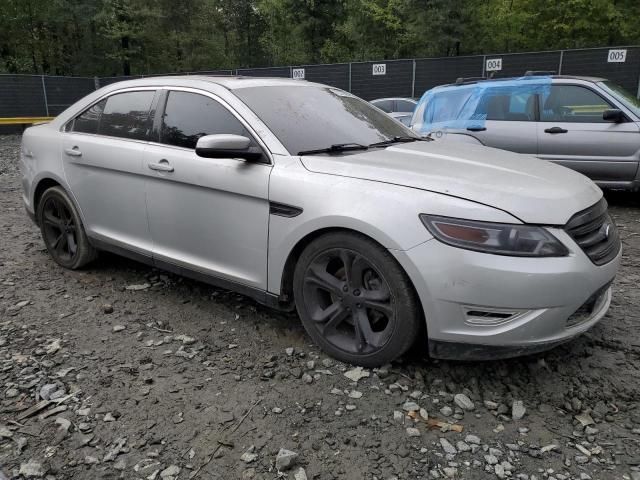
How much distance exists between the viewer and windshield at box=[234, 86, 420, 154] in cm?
332

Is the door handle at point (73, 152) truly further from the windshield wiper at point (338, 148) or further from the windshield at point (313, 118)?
the windshield wiper at point (338, 148)

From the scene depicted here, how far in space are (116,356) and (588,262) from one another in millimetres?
2728

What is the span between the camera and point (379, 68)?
19.5m

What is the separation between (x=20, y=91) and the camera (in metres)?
20.2

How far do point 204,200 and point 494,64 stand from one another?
54.6ft

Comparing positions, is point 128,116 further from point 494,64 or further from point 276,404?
point 494,64

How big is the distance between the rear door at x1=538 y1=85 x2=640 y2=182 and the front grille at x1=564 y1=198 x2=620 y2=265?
13.4ft

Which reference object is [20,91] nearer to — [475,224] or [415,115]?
[415,115]

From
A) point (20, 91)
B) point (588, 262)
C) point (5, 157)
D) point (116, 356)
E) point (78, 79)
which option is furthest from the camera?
point (78, 79)

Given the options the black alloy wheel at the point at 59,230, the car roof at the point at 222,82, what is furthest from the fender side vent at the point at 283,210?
the black alloy wheel at the point at 59,230

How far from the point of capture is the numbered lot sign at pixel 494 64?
17.6 m

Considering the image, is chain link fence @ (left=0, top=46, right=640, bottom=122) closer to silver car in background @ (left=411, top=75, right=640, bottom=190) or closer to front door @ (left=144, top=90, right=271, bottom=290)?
silver car in background @ (left=411, top=75, right=640, bottom=190)

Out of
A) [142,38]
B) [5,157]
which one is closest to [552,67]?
A: [5,157]

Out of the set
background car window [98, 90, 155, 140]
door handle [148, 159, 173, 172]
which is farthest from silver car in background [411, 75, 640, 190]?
door handle [148, 159, 173, 172]
